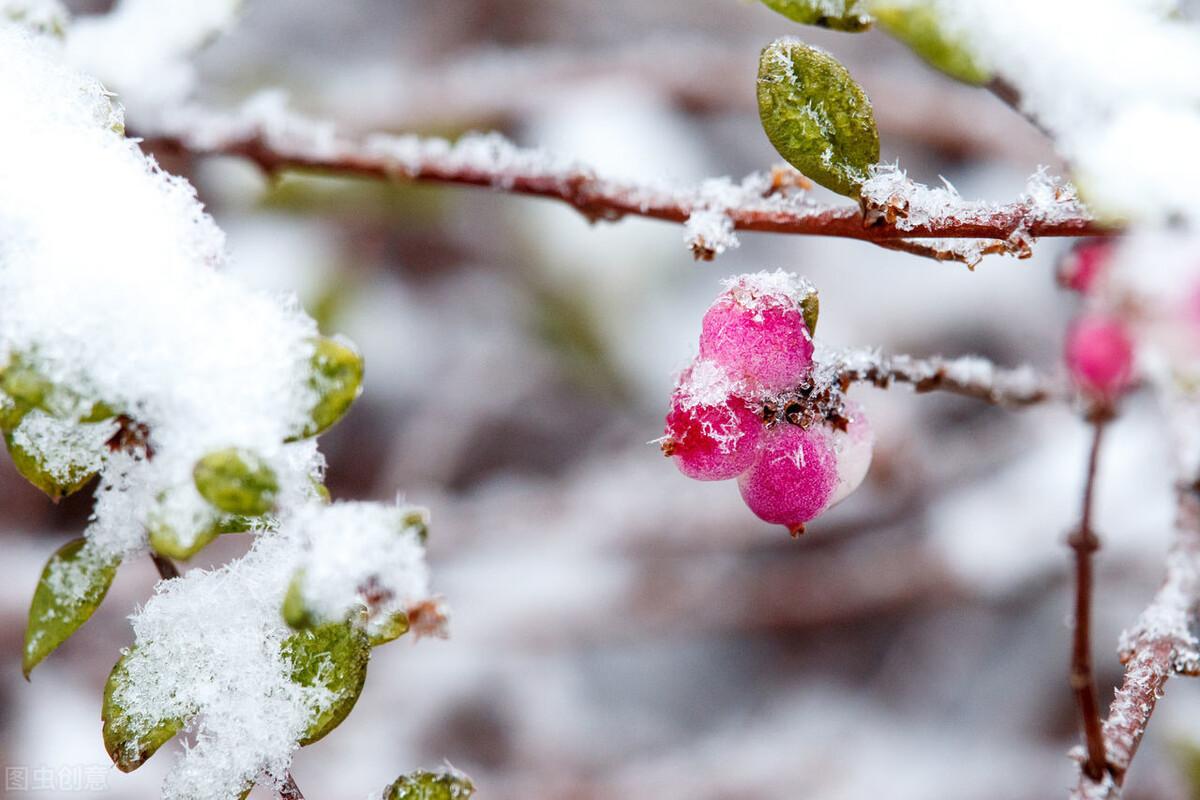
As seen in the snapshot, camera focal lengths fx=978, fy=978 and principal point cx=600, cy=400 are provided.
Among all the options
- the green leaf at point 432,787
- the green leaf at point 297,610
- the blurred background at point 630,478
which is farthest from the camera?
the blurred background at point 630,478

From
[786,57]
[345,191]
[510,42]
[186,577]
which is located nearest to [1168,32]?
[786,57]

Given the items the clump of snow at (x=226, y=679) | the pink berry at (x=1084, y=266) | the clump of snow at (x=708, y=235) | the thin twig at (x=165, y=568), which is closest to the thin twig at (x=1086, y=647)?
the pink berry at (x=1084, y=266)

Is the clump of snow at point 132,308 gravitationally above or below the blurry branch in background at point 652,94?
A: below

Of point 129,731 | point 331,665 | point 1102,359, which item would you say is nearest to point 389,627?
point 331,665

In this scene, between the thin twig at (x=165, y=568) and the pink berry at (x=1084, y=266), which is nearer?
the thin twig at (x=165, y=568)

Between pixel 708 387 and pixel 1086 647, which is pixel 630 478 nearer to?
pixel 1086 647

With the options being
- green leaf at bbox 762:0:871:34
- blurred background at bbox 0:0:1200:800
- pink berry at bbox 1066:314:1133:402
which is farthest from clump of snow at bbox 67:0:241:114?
pink berry at bbox 1066:314:1133:402

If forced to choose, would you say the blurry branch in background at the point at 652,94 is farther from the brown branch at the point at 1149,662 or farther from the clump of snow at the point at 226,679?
the clump of snow at the point at 226,679
